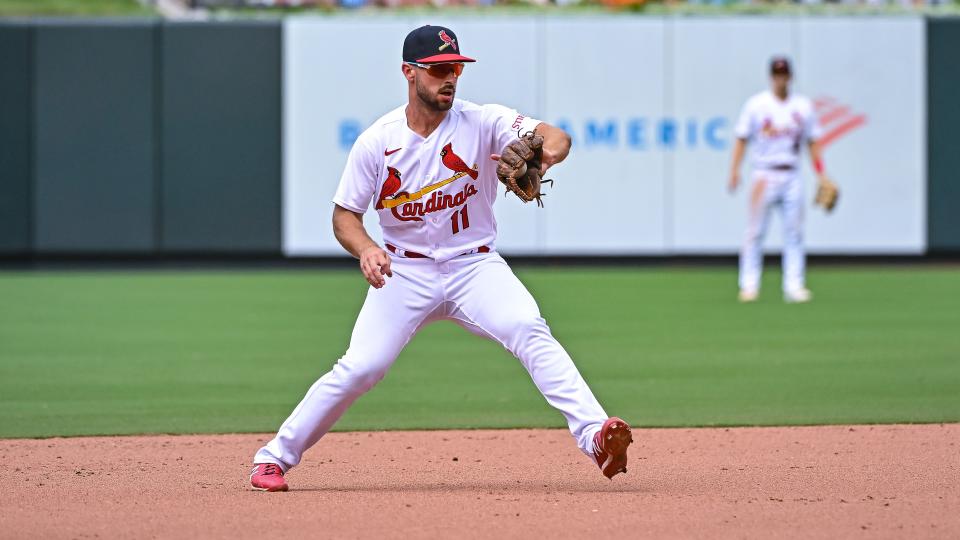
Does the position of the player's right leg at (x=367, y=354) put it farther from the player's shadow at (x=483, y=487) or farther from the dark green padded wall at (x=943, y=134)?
the dark green padded wall at (x=943, y=134)

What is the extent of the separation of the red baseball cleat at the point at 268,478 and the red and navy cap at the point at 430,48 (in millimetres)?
1677

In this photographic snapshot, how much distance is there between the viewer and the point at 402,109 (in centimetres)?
624

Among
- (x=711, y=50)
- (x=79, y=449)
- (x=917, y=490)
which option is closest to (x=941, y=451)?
(x=917, y=490)

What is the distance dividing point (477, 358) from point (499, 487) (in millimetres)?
4902

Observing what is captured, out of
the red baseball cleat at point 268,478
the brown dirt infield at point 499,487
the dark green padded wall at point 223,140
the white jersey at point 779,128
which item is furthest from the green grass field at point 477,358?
the dark green padded wall at point 223,140

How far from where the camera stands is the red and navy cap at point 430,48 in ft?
19.5

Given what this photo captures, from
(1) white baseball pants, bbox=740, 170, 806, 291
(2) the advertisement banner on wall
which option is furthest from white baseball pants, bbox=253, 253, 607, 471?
(2) the advertisement banner on wall

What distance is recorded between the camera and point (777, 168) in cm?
1501

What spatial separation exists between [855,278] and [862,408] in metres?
10.2

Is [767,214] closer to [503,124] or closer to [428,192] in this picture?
[503,124]

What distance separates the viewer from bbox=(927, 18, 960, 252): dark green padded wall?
20766 mm

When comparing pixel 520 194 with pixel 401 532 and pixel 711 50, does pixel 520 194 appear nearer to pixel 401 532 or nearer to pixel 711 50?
pixel 401 532

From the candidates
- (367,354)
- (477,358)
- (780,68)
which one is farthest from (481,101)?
(367,354)

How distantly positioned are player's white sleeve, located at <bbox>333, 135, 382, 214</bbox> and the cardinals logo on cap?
0.47 m
